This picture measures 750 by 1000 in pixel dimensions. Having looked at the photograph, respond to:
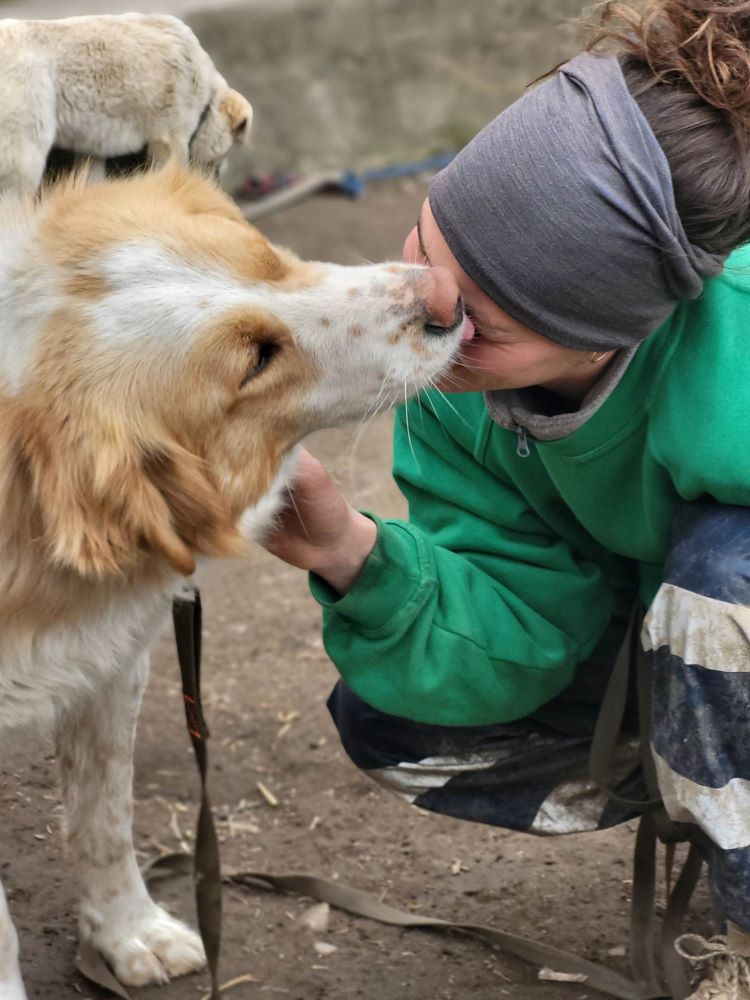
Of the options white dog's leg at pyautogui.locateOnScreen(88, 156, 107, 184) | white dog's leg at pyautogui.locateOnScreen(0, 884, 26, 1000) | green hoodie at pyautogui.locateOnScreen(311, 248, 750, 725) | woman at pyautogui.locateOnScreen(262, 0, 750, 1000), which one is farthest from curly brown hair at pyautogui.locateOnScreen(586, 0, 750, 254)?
white dog's leg at pyautogui.locateOnScreen(0, 884, 26, 1000)

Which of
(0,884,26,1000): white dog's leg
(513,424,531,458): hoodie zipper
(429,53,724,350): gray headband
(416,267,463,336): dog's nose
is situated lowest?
(0,884,26,1000): white dog's leg

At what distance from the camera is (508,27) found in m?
7.24

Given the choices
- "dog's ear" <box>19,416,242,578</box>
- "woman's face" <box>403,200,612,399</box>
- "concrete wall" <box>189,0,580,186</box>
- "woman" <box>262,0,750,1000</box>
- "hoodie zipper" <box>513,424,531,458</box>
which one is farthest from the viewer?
"concrete wall" <box>189,0,580,186</box>

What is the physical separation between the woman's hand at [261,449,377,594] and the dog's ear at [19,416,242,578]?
0.26m

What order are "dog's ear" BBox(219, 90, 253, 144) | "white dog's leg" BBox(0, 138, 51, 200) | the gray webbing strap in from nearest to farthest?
"white dog's leg" BBox(0, 138, 51, 200), the gray webbing strap, "dog's ear" BBox(219, 90, 253, 144)

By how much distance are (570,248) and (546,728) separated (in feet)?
3.24

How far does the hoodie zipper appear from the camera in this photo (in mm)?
2170

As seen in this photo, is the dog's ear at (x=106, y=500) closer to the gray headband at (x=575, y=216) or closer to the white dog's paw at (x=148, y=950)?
the gray headband at (x=575, y=216)

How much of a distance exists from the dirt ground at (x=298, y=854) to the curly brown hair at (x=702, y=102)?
89cm

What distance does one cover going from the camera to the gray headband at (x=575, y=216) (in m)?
1.87

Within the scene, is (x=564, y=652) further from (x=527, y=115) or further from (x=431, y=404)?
(x=527, y=115)

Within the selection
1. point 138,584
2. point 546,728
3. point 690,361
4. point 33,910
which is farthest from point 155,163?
point 33,910

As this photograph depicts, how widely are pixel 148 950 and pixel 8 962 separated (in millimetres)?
451

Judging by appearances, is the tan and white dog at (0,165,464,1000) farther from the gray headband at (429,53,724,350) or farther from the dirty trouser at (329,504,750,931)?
the dirty trouser at (329,504,750,931)
